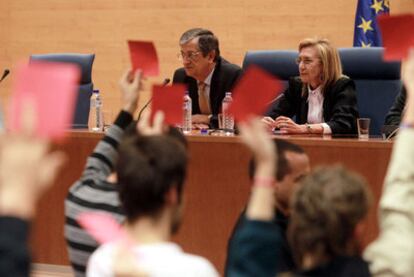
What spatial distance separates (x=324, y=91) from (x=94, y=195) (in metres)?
2.70

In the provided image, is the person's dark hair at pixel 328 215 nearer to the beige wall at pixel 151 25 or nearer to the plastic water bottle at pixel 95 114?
the plastic water bottle at pixel 95 114

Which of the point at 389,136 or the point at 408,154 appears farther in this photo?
the point at 389,136

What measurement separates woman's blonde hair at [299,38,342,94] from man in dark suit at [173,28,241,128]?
2.31 feet

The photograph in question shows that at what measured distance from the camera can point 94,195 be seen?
7.09 feet

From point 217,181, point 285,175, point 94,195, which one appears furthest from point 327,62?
point 94,195

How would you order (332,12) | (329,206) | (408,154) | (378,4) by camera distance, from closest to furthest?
(329,206) → (408,154) → (378,4) → (332,12)

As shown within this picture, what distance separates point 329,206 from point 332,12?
5.13 metres

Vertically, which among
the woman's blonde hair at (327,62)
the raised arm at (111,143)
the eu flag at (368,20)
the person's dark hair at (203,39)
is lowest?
the raised arm at (111,143)

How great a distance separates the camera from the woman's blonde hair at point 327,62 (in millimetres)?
4629

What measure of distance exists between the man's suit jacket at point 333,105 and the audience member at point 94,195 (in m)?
2.33

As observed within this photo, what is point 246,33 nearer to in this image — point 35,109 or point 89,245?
point 89,245

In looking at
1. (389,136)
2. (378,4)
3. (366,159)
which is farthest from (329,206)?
(378,4)

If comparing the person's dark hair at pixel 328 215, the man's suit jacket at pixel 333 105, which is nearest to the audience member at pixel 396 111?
the man's suit jacket at pixel 333 105

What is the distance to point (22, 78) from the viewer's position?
55.3 inches
